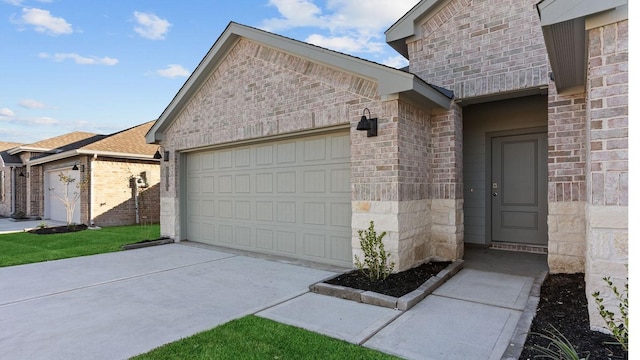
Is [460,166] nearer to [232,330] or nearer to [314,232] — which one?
[314,232]

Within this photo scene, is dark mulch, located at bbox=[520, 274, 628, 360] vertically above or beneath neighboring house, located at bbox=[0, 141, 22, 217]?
beneath

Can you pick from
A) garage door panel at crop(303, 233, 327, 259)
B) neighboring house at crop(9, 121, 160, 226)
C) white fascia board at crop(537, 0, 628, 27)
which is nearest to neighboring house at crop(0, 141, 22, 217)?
neighboring house at crop(9, 121, 160, 226)

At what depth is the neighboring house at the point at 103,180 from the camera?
517 inches

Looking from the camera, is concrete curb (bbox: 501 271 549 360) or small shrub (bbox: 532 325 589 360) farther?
concrete curb (bbox: 501 271 549 360)

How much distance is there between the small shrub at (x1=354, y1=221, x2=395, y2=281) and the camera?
5.03 metres

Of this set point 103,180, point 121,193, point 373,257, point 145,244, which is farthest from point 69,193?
point 373,257

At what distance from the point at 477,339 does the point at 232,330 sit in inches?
99.3

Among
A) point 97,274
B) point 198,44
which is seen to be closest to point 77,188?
point 198,44

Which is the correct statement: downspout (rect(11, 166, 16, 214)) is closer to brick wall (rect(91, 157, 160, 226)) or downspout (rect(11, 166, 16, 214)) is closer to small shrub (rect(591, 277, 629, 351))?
brick wall (rect(91, 157, 160, 226))

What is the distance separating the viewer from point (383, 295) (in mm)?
4352

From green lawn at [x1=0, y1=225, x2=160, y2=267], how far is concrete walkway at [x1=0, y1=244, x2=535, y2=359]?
1355 mm

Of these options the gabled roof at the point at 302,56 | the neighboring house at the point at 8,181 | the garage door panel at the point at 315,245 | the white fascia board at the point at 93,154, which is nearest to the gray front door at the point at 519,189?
the gabled roof at the point at 302,56

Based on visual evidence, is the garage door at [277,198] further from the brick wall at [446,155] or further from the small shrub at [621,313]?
the small shrub at [621,313]

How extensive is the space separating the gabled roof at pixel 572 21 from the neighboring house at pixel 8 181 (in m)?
23.4
